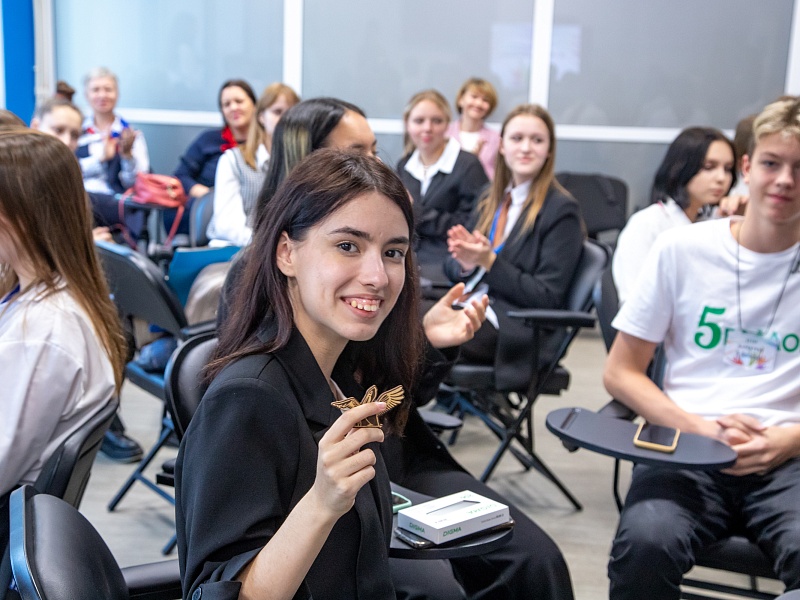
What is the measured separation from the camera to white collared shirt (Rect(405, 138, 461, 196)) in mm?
4527

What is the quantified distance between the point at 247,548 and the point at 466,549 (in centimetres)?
44

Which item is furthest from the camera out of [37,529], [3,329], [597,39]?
[597,39]

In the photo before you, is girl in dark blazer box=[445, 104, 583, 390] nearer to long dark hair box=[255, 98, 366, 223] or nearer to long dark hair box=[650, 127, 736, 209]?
long dark hair box=[650, 127, 736, 209]

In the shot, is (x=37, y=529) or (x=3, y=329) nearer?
(x=37, y=529)

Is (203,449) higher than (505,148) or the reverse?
the reverse

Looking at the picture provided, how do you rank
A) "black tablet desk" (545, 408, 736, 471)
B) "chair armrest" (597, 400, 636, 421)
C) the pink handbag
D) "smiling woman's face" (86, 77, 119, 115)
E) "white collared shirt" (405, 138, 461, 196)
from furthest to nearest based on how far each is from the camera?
"smiling woman's face" (86, 77, 119, 115)
the pink handbag
"white collared shirt" (405, 138, 461, 196)
"chair armrest" (597, 400, 636, 421)
"black tablet desk" (545, 408, 736, 471)

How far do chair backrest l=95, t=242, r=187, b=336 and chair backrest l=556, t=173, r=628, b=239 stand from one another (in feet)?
13.0

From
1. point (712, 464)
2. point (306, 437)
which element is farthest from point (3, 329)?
point (712, 464)

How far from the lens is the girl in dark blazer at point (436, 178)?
Result: 4.36 metres

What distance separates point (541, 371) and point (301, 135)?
4.64ft

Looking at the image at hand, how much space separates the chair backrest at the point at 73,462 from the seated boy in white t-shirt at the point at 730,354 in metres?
1.14

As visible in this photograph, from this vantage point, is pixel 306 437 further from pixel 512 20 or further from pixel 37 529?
pixel 512 20

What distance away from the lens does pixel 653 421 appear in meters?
2.19

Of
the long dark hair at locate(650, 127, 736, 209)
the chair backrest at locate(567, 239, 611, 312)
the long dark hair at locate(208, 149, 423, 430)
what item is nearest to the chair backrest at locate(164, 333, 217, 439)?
the long dark hair at locate(208, 149, 423, 430)
